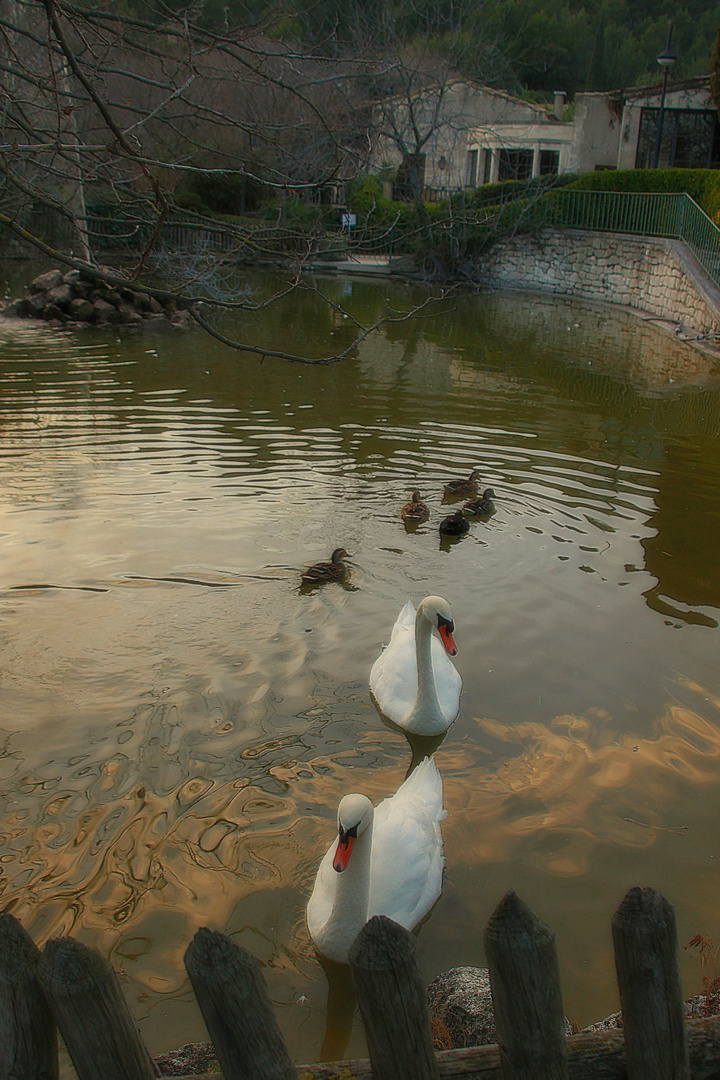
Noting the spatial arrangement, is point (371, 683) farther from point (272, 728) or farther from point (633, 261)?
point (633, 261)

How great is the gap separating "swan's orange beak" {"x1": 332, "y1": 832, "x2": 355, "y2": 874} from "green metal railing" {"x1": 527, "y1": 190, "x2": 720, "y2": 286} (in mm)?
18937

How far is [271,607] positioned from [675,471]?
18.7ft

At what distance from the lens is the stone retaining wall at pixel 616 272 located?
64.5 ft

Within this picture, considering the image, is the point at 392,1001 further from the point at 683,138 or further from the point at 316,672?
the point at 683,138

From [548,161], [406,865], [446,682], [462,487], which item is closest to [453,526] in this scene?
[462,487]

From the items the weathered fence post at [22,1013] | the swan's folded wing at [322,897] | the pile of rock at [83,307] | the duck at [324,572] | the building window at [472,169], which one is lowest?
the swan's folded wing at [322,897]

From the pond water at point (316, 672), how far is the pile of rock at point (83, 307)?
6.76 metres

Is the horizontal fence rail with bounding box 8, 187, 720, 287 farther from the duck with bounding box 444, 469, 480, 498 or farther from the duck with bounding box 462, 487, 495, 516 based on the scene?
the duck with bounding box 462, 487, 495, 516

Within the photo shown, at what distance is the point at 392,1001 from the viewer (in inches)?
63.9

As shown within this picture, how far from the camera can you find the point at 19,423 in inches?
426

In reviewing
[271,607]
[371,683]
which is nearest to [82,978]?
[371,683]

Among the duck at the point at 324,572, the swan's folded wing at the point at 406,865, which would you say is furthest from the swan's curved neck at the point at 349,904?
the duck at the point at 324,572

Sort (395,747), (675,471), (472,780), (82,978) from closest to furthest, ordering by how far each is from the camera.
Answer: (82,978), (472,780), (395,747), (675,471)

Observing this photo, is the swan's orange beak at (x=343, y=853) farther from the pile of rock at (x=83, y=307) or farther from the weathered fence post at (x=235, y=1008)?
the pile of rock at (x=83, y=307)
